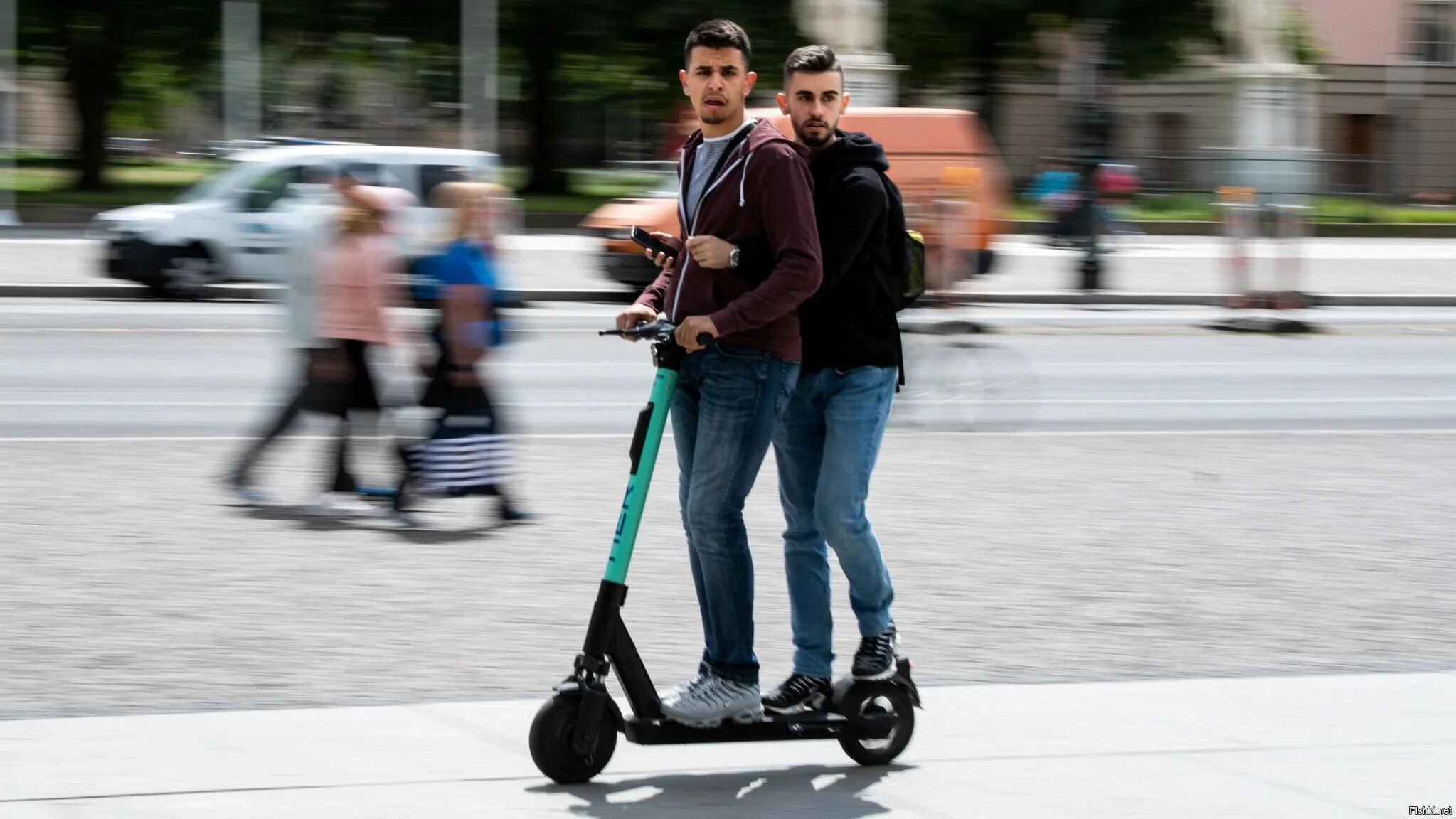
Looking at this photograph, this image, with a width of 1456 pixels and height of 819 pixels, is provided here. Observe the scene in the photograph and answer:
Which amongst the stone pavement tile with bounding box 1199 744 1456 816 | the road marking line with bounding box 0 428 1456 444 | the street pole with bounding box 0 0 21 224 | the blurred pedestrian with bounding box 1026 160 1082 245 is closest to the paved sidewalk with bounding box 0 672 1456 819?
the stone pavement tile with bounding box 1199 744 1456 816

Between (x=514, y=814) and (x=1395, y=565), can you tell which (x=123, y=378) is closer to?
(x=1395, y=565)

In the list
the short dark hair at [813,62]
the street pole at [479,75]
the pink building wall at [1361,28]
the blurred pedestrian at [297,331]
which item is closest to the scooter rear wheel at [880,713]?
the short dark hair at [813,62]

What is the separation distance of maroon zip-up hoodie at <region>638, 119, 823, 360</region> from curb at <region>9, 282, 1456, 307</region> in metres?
14.2

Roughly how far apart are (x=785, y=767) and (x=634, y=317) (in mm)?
1158

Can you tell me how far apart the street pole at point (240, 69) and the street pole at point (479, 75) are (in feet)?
12.6

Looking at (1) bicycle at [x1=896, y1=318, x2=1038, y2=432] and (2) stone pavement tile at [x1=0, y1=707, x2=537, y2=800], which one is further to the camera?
(1) bicycle at [x1=896, y1=318, x2=1038, y2=432]

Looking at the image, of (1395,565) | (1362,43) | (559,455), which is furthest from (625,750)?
(1362,43)

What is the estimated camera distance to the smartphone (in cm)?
446

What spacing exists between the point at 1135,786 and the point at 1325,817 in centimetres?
43

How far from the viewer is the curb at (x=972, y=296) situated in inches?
806

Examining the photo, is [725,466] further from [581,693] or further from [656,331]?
[581,693]

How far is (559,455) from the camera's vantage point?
1027 centimetres

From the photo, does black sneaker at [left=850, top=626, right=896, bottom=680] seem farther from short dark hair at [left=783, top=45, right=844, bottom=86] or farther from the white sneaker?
short dark hair at [left=783, top=45, right=844, bottom=86]

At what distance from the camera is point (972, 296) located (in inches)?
895
